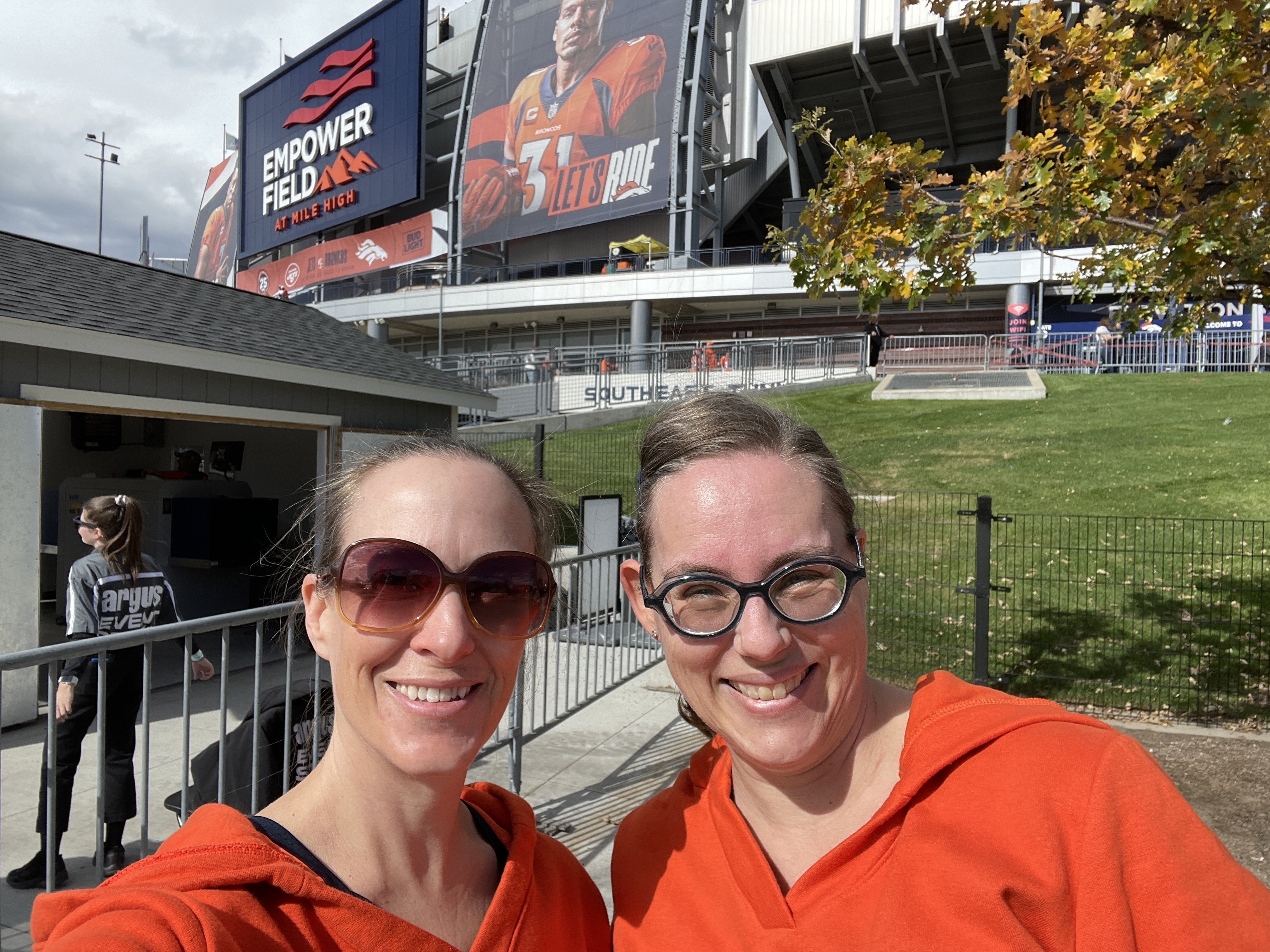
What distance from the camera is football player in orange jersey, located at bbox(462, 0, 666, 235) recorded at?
3494 cm

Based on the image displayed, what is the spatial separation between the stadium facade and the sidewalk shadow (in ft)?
90.9

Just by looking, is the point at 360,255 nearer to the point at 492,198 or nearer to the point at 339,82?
the point at 339,82

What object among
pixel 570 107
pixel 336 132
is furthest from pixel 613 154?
pixel 336 132

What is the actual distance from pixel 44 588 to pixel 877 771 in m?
13.9

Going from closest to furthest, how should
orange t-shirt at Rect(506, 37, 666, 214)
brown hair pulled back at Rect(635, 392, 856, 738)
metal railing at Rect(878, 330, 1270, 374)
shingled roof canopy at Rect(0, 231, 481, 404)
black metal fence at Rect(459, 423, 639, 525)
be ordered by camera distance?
brown hair pulled back at Rect(635, 392, 856, 738) < shingled roof canopy at Rect(0, 231, 481, 404) < black metal fence at Rect(459, 423, 639, 525) < metal railing at Rect(878, 330, 1270, 374) < orange t-shirt at Rect(506, 37, 666, 214)

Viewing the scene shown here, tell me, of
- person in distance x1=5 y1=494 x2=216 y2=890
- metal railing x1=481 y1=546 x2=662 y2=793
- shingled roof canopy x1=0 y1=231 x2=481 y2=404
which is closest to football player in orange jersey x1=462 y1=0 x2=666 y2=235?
shingled roof canopy x1=0 y1=231 x2=481 y2=404

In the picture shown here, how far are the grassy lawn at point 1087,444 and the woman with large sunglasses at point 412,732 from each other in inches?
296

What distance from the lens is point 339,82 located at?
41.1 m

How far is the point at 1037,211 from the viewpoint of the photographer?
15.6ft

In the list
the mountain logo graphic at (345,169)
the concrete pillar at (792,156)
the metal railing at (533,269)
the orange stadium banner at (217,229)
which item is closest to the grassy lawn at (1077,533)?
the metal railing at (533,269)

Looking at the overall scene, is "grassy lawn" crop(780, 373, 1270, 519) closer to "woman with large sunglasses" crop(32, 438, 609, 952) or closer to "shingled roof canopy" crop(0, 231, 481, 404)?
"shingled roof canopy" crop(0, 231, 481, 404)

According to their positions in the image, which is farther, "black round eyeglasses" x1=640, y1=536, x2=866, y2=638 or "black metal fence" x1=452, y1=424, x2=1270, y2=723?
"black metal fence" x1=452, y1=424, x2=1270, y2=723

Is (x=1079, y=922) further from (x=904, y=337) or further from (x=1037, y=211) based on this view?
(x=904, y=337)

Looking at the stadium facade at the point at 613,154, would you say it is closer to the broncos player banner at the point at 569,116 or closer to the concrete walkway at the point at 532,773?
the broncos player banner at the point at 569,116
